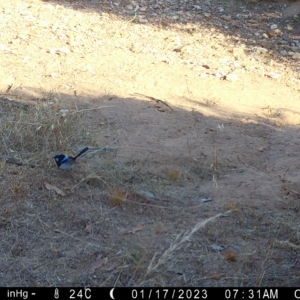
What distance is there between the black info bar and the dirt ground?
0.06m

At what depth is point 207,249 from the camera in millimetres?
2922

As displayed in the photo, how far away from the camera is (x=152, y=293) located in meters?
2.57

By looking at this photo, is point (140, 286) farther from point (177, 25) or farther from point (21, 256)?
point (177, 25)

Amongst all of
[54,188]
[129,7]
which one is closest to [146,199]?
[54,188]

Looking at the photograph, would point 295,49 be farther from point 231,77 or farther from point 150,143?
point 150,143

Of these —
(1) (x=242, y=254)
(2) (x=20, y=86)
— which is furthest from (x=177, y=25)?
(1) (x=242, y=254)

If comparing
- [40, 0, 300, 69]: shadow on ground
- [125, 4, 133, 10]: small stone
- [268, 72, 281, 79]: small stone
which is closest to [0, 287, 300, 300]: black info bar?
[268, 72, 281, 79]: small stone

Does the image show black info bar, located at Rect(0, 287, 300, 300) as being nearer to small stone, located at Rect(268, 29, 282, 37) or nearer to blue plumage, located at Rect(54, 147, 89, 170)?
blue plumage, located at Rect(54, 147, 89, 170)

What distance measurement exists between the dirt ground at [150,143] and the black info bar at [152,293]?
0.19ft

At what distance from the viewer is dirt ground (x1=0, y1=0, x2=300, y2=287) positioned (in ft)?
9.36

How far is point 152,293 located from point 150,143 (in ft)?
6.00

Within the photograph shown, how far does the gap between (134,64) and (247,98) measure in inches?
47.8

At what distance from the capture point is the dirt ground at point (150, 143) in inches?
112

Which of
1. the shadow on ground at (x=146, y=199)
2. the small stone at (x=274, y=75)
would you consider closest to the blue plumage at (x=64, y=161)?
the shadow on ground at (x=146, y=199)
